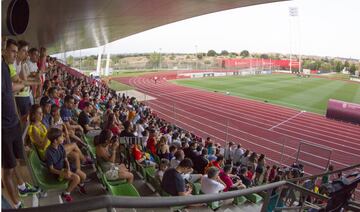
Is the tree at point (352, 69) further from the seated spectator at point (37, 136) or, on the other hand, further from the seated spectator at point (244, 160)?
the seated spectator at point (37, 136)

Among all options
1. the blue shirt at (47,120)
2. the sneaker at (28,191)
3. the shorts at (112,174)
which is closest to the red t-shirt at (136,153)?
the shorts at (112,174)

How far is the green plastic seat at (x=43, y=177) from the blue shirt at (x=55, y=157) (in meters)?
0.14

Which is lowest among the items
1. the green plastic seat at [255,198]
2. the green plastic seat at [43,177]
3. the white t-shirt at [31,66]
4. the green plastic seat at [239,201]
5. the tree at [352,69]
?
the green plastic seat at [255,198]

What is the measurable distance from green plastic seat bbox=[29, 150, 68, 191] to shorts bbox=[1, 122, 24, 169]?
0.64 m

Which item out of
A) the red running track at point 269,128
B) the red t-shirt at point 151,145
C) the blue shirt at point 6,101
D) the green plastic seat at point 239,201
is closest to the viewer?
the blue shirt at point 6,101

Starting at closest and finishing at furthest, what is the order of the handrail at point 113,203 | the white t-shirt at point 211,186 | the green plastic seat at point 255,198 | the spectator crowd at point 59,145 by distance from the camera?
1. the handrail at point 113,203
2. the spectator crowd at point 59,145
3. the white t-shirt at point 211,186
4. the green plastic seat at point 255,198

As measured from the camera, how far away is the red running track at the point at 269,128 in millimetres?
14930

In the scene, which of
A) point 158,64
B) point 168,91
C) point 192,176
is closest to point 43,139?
point 192,176

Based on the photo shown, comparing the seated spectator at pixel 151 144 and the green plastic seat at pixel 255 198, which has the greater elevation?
the seated spectator at pixel 151 144

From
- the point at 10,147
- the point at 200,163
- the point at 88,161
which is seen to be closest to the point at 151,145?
the point at 200,163

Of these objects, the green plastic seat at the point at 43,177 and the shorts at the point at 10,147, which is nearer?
the shorts at the point at 10,147

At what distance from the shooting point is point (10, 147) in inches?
108

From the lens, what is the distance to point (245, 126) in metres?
20.4

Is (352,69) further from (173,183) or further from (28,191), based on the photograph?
(28,191)
